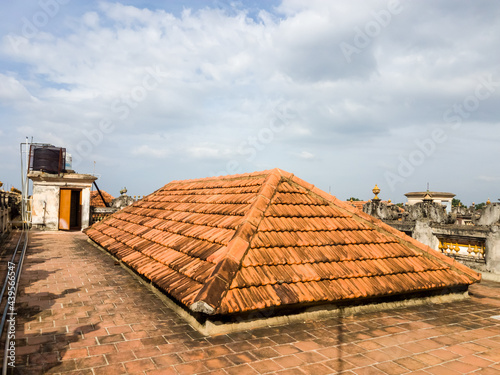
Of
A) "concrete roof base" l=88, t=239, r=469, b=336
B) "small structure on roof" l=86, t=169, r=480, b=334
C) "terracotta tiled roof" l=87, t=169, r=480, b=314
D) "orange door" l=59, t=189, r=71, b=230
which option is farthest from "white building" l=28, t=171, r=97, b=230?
"concrete roof base" l=88, t=239, r=469, b=336

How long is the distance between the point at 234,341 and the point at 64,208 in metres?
18.0

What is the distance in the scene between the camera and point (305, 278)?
18.5ft

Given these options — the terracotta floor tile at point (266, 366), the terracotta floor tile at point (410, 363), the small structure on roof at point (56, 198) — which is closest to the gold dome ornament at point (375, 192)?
the terracotta floor tile at point (410, 363)

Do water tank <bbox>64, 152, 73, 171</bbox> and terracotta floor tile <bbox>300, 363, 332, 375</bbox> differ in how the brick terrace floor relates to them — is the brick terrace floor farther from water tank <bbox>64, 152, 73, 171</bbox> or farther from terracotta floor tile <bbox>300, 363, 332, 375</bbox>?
water tank <bbox>64, 152, 73, 171</bbox>

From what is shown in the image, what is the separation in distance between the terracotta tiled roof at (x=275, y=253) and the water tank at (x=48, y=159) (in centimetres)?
1474

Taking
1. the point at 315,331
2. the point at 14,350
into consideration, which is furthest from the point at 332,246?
the point at 14,350

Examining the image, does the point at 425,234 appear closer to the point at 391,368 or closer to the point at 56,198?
the point at 391,368

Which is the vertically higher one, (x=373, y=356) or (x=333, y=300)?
(x=333, y=300)

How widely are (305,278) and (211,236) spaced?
6.92ft

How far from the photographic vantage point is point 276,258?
585 centimetres

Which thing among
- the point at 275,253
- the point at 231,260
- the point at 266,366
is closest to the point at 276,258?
the point at 275,253

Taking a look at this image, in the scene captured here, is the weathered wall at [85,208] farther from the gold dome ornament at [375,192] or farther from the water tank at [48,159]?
the gold dome ornament at [375,192]

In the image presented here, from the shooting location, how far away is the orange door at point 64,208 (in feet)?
62.7

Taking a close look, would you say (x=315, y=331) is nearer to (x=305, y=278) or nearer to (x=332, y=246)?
(x=305, y=278)
